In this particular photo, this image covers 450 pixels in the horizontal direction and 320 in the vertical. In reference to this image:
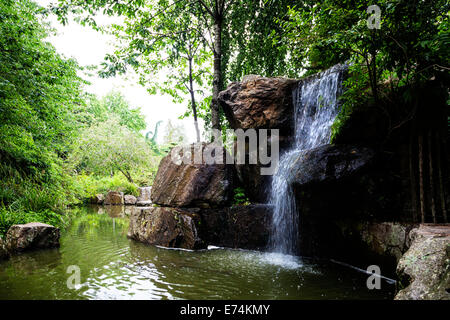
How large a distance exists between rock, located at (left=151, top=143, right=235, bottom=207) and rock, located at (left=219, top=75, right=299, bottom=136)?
3.64 feet

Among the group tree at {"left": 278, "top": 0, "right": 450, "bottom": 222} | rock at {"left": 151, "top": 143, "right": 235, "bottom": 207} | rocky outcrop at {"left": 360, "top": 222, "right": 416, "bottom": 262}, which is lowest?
rocky outcrop at {"left": 360, "top": 222, "right": 416, "bottom": 262}

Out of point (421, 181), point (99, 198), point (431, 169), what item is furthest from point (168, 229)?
point (99, 198)

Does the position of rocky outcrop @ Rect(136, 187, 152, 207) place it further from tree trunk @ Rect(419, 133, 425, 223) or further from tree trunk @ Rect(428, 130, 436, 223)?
tree trunk @ Rect(428, 130, 436, 223)

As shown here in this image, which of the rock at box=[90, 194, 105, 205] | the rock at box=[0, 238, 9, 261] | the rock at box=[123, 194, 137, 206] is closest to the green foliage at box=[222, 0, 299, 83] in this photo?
the rock at box=[0, 238, 9, 261]

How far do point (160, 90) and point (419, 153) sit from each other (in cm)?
1258

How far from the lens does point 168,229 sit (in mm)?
6352

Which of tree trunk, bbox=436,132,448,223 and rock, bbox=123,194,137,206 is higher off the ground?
tree trunk, bbox=436,132,448,223

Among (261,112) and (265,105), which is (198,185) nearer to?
(261,112)

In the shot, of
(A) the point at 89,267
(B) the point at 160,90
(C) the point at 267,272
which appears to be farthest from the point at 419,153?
(B) the point at 160,90

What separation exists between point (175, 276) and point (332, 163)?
308cm

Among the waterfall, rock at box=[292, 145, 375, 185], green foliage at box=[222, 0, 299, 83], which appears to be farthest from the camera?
green foliage at box=[222, 0, 299, 83]

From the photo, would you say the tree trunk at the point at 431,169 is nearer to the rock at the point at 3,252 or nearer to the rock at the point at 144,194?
the rock at the point at 3,252

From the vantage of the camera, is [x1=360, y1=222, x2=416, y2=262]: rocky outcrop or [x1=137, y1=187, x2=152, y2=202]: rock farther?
[x1=137, y1=187, x2=152, y2=202]: rock

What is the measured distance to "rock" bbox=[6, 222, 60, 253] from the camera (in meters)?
5.46
